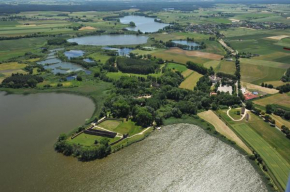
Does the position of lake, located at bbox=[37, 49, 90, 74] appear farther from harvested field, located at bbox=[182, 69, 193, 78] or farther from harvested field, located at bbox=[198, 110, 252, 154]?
harvested field, located at bbox=[198, 110, 252, 154]

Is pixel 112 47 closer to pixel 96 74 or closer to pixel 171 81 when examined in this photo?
pixel 96 74

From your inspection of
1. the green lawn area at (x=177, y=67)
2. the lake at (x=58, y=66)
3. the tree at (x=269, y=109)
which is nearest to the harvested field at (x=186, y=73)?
the green lawn area at (x=177, y=67)

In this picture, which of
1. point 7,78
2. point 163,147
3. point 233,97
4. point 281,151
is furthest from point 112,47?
point 281,151

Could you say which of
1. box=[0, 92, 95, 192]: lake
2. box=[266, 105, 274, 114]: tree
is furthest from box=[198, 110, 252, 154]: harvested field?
box=[0, 92, 95, 192]: lake

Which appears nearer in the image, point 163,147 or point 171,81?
point 163,147

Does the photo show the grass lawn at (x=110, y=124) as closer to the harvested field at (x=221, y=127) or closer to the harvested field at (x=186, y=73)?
the harvested field at (x=221, y=127)

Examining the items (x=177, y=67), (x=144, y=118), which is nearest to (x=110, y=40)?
(x=177, y=67)

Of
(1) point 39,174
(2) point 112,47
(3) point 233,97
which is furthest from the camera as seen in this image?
(2) point 112,47

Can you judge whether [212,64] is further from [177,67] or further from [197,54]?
[197,54]
